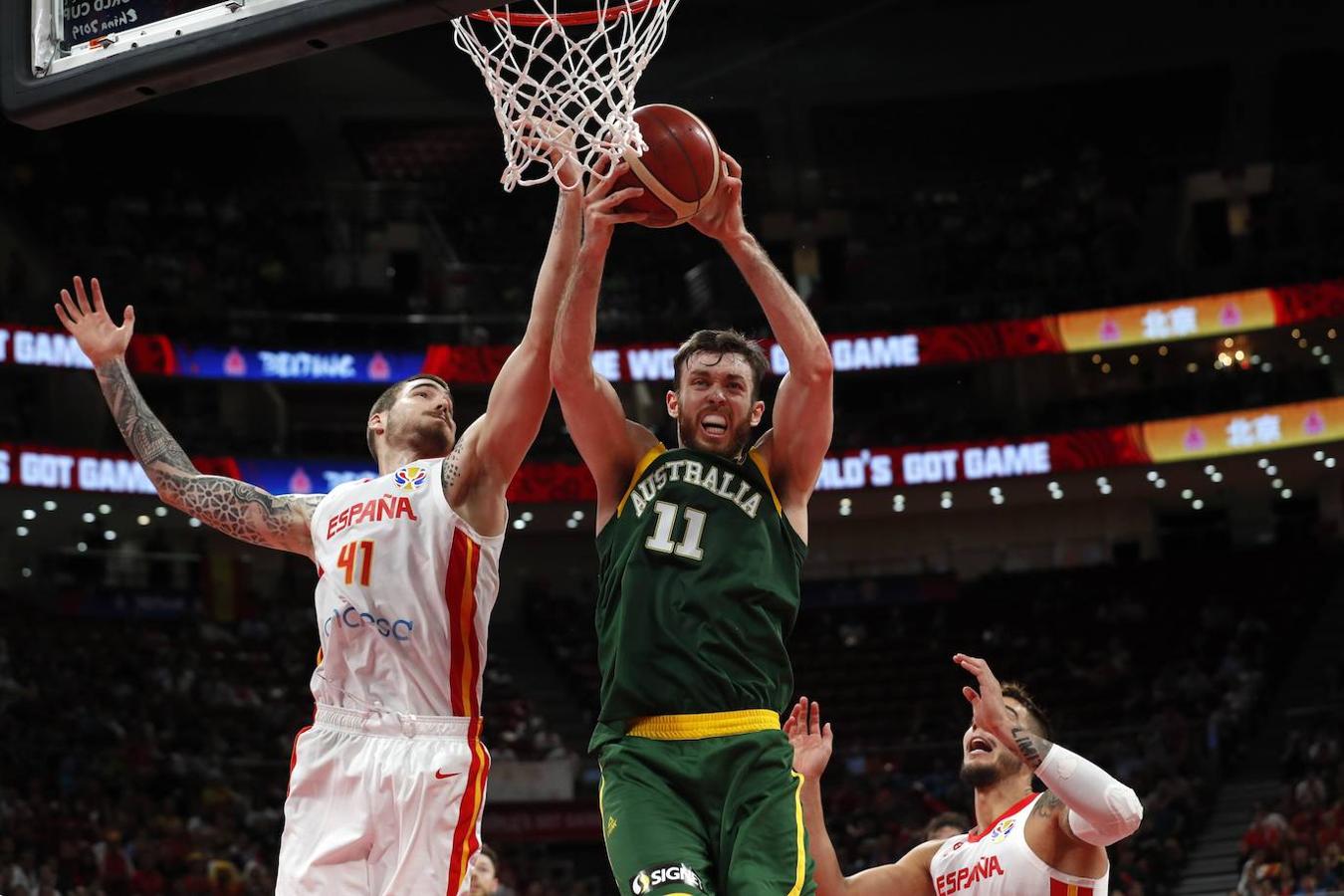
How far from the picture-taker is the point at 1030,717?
5.74m

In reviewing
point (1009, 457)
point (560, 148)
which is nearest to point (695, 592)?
point (560, 148)

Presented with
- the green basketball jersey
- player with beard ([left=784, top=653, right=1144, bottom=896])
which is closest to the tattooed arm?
the green basketball jersey

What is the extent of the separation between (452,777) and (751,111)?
26830 mm

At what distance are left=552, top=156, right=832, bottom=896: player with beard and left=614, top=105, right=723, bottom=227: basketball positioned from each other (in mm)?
66

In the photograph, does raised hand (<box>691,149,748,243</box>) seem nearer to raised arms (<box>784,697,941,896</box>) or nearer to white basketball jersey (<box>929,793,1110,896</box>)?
raised arms (<box>784,697,941,896</box>)

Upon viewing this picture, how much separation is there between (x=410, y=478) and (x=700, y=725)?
44.4 inches

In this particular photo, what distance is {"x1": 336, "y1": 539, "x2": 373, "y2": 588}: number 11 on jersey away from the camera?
185 inches

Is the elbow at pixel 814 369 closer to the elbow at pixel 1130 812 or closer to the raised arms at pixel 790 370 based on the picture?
the raised arms at pixel 790 370

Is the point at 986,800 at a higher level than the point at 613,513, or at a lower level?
lower

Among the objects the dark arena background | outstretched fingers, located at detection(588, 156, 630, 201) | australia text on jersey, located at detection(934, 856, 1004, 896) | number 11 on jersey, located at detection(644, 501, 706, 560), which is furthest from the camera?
the dark arena background

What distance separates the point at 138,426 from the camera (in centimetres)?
531

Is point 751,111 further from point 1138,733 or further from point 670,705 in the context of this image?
point 670,705

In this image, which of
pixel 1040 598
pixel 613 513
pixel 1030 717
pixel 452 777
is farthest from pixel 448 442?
pixel 1040 598

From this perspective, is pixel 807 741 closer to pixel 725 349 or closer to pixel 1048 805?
pixel 1048 805
